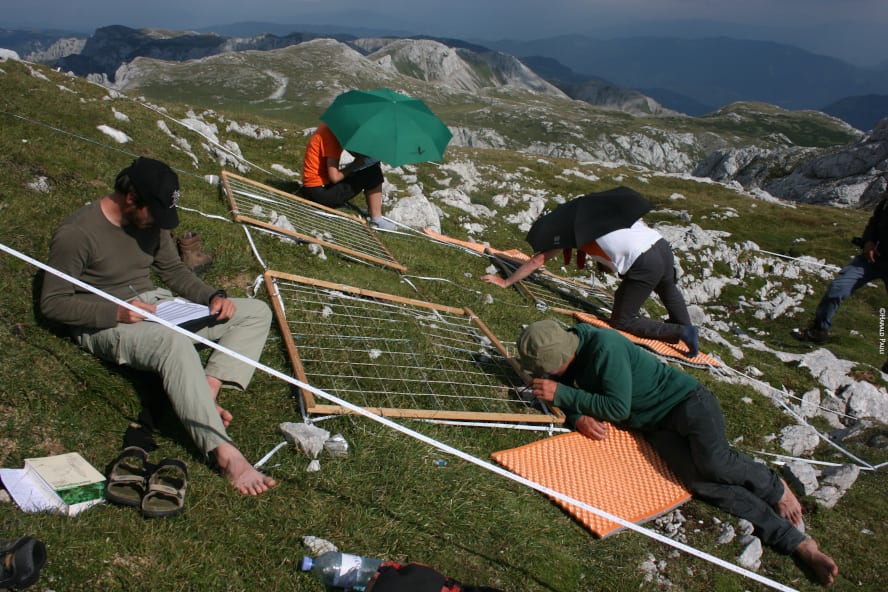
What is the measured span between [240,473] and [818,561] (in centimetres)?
621

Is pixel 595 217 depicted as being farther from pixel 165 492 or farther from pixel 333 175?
pixel 165 492

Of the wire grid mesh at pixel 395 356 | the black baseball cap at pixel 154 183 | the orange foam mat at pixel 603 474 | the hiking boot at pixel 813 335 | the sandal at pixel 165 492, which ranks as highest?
the black baseball cap at pixel 154 183

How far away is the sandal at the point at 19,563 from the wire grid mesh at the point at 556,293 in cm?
996

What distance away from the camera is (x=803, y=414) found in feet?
35.0

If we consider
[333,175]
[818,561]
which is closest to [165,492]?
[818,561]

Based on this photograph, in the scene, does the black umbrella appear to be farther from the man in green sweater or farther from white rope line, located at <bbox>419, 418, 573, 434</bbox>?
white rope line, located at <bbox>419, 418, 573, 434</bbox>

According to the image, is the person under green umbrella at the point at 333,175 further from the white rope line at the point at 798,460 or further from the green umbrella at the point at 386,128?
the white rope line at the point at 798,460

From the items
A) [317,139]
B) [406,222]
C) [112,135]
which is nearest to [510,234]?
[406,222]

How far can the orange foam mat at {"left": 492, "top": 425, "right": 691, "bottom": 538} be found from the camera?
5949mm

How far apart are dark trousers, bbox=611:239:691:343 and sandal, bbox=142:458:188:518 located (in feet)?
28.3

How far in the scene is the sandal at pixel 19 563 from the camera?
3.16m

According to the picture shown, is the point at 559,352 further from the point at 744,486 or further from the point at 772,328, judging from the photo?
the point at 772,328

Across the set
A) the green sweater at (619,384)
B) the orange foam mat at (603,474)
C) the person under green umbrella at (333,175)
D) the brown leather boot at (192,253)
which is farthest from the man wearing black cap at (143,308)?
the person under green umbrella at (333,175)

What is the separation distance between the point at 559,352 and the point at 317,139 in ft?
27.9
